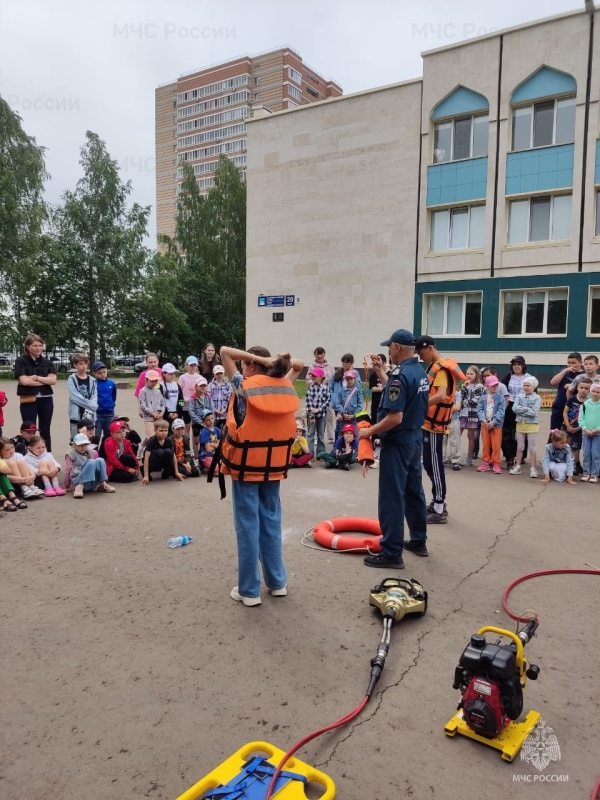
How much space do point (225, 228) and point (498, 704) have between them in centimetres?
4353

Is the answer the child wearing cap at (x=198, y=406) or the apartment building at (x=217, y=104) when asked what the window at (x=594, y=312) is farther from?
the apartment building at (x=217, y=104)

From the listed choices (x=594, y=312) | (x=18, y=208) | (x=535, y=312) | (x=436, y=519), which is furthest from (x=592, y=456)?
(x=18, y=208)

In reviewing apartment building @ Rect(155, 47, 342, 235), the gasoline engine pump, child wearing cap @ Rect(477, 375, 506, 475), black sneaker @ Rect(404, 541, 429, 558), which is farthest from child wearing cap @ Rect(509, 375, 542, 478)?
apartment building @ Rect(155, 47, 342, 235)

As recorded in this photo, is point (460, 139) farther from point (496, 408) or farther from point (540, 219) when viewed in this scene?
point (496, 408)

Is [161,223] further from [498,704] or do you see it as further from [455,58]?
[498,704]

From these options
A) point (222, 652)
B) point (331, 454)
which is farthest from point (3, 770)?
point (331, 454)

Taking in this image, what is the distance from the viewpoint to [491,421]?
9.77 metres

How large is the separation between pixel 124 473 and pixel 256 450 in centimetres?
489

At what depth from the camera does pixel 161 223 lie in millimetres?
104375

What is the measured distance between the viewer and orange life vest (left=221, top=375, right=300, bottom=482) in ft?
13.9

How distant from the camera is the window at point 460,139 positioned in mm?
23297

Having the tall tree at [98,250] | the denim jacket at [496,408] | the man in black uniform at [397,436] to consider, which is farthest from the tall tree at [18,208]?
the man in black uniform at [397,436]

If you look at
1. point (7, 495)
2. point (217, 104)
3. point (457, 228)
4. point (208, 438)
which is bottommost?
point (7, 495)

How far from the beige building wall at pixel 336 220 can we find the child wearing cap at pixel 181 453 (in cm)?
1751
